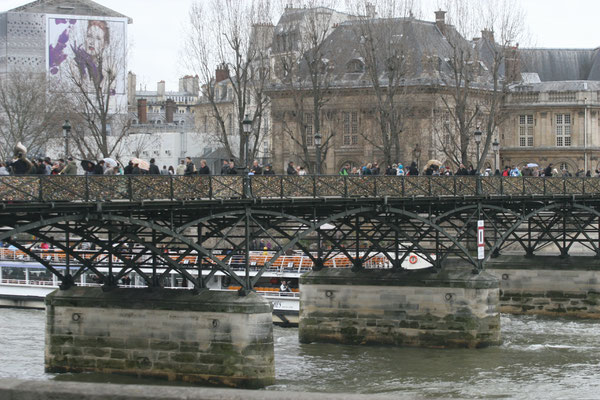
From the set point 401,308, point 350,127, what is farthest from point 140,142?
point 401,308

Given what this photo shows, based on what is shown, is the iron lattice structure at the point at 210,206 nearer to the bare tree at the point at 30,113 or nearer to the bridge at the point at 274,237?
the bridge at the point at 274,237

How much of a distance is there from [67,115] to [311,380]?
5373cm

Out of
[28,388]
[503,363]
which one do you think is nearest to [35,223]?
[28,388]

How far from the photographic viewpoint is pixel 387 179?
124 feet

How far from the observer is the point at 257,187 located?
31984 millimetres

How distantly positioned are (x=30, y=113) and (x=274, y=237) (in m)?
54.0

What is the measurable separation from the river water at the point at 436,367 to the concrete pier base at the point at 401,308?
71 centimetres

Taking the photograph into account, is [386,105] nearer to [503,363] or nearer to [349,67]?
[349,67]

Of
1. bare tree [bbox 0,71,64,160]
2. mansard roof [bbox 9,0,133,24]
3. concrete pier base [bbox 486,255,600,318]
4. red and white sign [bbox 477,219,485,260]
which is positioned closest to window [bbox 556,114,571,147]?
bare tree [bbox 0,71,64,160]

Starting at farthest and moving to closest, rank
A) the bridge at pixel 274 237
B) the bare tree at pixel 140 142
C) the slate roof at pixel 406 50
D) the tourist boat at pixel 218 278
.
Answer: the bare tree at pixel 140 142
the slate roof at pixel 406 50
the tourist boat at pixel 218 278
the bridge at pixel 274 237

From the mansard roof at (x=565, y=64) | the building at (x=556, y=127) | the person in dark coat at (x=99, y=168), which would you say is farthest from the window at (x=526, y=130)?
the person in dark coat at (x=99, y=168)

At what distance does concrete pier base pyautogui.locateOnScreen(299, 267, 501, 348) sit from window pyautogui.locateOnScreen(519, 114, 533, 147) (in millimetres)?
55679

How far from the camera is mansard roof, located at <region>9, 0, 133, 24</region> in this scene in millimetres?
121062

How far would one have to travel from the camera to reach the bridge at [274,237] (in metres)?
27.3
